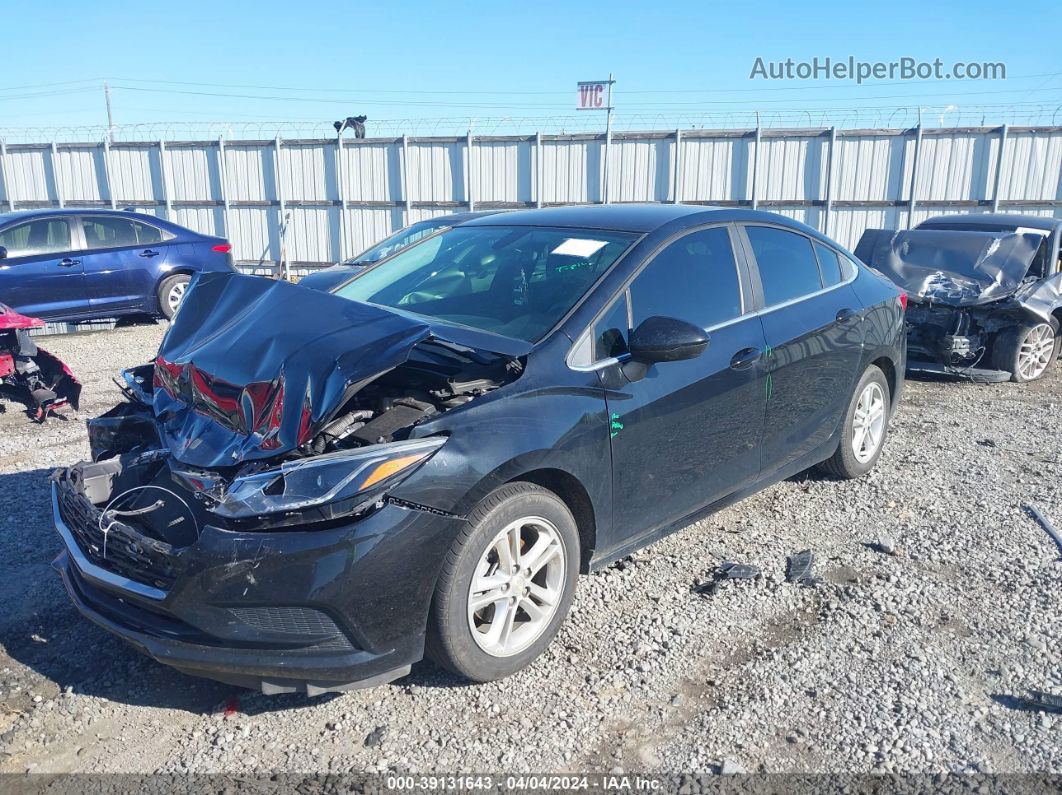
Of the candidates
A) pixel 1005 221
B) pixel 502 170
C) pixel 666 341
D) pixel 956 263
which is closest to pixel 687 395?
pixel 666 341

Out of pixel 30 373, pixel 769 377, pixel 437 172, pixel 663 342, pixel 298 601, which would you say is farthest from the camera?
pixel 437 172

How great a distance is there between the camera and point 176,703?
320 centimetres

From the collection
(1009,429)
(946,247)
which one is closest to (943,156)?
(946,247)

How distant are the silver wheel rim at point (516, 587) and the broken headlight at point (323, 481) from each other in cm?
49

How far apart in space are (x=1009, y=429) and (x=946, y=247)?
285 cm

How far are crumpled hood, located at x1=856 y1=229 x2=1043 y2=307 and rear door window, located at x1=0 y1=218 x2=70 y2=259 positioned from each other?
32.3ft

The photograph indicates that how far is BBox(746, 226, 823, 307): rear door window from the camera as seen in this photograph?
453 cm

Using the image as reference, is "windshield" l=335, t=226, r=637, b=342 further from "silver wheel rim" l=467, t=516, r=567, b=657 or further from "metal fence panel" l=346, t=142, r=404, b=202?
"metal fence panel" l=346, t=142, r=404, b=202

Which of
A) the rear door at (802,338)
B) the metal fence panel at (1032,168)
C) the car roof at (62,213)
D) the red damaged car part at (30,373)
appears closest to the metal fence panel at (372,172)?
the car roof at (62,213)

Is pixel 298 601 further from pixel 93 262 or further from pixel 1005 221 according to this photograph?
pixel 93 262

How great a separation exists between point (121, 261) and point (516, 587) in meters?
10.0

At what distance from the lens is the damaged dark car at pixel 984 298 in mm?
8422

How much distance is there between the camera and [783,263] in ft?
15.5

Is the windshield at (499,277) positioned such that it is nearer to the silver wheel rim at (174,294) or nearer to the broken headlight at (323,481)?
the broken headlight at (323,481)
